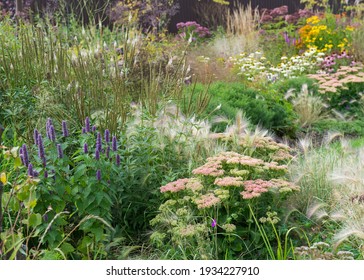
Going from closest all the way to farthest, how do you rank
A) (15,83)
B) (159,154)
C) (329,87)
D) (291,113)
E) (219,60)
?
(159,154)
(15,83)
(291,113)
(329,87)
(219,60)

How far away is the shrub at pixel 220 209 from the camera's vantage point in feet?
11.9

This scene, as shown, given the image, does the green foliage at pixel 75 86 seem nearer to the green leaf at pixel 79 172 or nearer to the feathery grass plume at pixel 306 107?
the green leaf at pixel 79 172

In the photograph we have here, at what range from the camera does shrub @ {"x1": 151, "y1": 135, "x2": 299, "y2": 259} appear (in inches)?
142

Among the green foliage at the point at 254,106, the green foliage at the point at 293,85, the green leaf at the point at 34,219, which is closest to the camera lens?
the green leaf at the point at 34,219

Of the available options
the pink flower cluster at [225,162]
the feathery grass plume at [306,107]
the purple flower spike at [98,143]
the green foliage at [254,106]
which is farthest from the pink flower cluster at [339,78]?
the purple flower spike at [98,143]

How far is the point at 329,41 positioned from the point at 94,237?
29.3 feet

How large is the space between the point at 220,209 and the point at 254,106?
3.40 metres

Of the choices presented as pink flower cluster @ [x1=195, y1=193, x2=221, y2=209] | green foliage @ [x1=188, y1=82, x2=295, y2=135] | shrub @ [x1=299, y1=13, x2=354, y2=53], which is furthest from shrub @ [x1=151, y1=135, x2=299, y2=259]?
shrub @ [x1=299, y1=13, x2=354, y2=53]

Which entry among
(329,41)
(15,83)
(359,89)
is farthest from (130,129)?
(329,41)

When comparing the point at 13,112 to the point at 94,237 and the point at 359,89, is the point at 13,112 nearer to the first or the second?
the point at 94,237

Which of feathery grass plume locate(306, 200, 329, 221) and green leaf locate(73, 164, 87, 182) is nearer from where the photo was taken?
green leaf locate(73, 164, 87, 182)

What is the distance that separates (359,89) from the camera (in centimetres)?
918

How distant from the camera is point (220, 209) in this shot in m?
3.86

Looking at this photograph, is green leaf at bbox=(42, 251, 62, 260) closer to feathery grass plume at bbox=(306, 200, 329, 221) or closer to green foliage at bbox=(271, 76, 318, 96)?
feathery grass plume at bbox=(306, 200, 329, 221)
